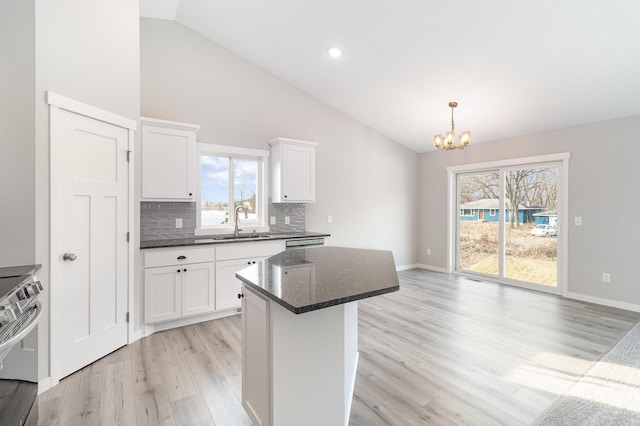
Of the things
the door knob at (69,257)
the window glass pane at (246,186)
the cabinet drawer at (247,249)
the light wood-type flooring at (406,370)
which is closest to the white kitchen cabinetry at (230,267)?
the cabinet drawer at (247,249)

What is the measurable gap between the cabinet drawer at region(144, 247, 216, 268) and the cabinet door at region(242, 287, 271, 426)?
68.5 inches

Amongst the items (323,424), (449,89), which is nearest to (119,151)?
(323,424)

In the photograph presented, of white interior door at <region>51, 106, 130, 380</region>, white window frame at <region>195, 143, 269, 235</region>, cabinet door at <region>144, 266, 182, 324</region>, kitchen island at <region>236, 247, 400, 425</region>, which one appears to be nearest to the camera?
kitchen island at <region>236, 247, 400, 425</region>

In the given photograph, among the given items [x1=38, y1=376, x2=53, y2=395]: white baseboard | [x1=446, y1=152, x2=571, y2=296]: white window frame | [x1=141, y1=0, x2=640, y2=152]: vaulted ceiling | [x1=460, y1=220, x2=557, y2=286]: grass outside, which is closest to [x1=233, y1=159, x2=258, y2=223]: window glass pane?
[x1=141, y1=0, x2=640, y2=152]: vaulted ceiling

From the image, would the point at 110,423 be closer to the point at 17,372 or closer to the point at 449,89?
the point at 17,372

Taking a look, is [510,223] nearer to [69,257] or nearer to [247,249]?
[247,249]

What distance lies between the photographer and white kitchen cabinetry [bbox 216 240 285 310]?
330 cm

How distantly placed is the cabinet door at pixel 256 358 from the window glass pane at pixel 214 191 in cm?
255

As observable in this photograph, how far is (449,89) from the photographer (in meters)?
3.80

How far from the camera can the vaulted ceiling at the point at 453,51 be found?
266 cm

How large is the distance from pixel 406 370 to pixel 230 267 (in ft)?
6.93

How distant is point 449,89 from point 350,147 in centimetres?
186

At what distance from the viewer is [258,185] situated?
435 cm

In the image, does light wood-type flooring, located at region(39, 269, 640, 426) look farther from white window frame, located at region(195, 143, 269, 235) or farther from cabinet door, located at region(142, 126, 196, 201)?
cabinet door, located at region(142, 126, 196, 201)
